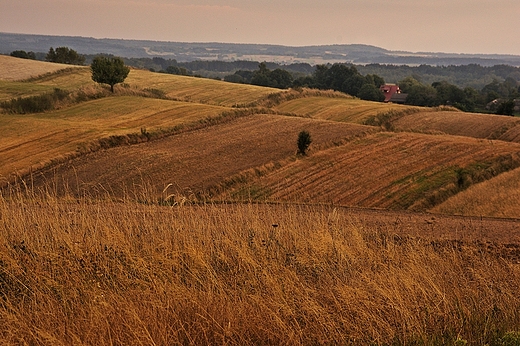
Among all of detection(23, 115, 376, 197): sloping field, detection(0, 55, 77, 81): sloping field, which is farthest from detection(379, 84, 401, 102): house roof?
detection(23, 115, 376, 197): sloping field

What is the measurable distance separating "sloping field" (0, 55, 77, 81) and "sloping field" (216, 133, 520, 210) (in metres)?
65.6

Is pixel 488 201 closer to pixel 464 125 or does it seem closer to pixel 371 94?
pixel 464 125

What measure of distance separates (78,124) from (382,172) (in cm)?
2526

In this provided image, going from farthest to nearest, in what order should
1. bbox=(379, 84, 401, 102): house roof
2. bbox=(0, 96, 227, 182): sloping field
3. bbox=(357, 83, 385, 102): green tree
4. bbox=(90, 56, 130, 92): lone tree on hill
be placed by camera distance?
bbox=(379, 84, 401, 102): house roof → bbox=(357, 83, 385, 102): green tree → bbox=(90, 56, 130, 92): lone tree on hill → bbox=(0, 96, 227, 182): sloping field

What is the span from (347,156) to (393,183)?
4987 mm

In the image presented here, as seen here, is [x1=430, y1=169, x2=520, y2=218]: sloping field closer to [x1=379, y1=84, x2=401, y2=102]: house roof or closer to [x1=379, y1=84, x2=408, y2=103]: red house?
[x1=379, y1=84, x2=408, y2=103]: red house

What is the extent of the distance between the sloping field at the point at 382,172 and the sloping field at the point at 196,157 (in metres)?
1.83

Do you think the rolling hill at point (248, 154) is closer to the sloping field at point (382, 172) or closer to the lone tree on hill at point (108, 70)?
the sloping field at point (382, 172)

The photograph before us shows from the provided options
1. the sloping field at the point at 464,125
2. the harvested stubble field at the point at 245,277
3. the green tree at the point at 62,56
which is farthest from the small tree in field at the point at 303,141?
the green tree at the point at 62,56

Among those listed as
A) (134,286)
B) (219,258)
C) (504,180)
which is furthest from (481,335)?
(504,180)

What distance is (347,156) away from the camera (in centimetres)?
2938

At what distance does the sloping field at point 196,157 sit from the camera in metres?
24.5

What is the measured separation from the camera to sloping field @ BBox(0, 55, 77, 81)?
7881 cm

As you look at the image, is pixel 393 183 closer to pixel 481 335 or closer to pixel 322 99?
pixel 481 335
